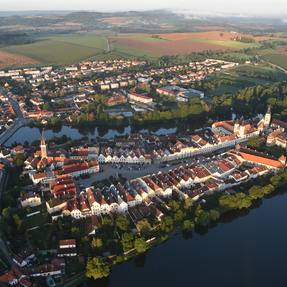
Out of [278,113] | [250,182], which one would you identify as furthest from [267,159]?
[278,113]

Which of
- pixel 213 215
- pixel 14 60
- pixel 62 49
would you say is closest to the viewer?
pixel 213 215

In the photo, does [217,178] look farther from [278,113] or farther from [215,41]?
[215,41]

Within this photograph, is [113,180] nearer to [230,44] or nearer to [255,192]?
[255,192]

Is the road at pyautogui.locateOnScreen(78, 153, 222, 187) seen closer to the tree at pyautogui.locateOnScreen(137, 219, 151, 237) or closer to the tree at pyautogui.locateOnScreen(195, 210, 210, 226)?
the tree at pyautogui.locateOnScreen(137, 219, 151, 237)

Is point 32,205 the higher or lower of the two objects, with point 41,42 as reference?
higher

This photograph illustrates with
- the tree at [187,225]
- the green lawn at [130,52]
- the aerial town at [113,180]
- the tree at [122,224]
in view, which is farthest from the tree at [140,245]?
the green lawn at [130,52]

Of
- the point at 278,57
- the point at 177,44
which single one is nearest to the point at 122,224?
the point at 278,57

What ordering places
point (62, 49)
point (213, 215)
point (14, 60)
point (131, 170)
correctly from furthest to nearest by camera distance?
point (62, 49) → point (14, 60) → point (131, 170) → point (213, 215)

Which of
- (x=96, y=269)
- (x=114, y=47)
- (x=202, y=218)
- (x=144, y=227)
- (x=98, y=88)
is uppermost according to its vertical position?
(x=96, y=269)
